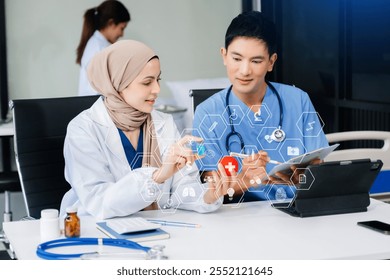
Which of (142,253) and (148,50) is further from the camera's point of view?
(148,50)

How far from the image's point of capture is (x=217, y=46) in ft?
12.3

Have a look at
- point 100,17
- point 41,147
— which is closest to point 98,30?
point 100,17

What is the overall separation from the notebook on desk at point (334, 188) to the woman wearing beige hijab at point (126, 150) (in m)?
0.20

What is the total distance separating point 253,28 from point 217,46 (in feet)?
5.87

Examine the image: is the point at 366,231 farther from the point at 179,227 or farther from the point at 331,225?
the point at 179,227

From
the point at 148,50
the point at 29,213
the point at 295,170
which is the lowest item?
the point at 29,213

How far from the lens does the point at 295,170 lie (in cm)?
158

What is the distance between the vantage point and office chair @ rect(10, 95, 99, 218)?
1956 mm

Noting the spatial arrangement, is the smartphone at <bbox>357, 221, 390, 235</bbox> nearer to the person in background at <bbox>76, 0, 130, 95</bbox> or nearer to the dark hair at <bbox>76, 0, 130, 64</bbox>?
the person in background at <bbox>76, 0, 130, 95</bbox>

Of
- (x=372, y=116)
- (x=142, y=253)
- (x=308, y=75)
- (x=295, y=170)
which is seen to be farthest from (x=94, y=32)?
(x=142, y=253)

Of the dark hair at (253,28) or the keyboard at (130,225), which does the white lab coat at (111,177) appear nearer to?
the keyboard at (130,225)

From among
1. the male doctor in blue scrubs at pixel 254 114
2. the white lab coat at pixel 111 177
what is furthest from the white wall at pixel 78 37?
the white lab coat at pixel 111 177

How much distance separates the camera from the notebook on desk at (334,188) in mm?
1568
